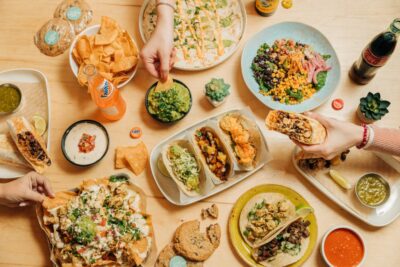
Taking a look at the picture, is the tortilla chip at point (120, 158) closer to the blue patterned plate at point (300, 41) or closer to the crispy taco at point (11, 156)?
the crispy taco at point (11, 156)

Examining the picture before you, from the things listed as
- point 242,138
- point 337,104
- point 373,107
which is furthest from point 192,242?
point 373,107

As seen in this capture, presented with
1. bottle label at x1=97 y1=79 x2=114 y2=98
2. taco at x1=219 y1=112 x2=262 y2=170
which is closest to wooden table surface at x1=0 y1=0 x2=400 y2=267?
taco at x1=219 y1=112 x2=262 y2=170

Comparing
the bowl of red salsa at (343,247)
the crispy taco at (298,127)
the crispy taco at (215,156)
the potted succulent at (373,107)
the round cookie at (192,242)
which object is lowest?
the round cookie at (192,242)

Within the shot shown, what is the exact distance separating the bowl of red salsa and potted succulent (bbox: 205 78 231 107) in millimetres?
985

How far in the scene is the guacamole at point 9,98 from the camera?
2.30 meters

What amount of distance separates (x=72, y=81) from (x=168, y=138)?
768mm

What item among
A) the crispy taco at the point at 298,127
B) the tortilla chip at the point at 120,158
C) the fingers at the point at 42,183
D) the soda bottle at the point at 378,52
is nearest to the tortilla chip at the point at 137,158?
the tortilla chip at the point at 120,158

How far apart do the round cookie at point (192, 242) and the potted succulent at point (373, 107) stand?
3.91 feet

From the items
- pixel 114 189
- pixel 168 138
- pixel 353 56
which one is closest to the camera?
pixel 114 189

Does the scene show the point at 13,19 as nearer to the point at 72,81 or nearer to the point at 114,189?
the point at 72,81

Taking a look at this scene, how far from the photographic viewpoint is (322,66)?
2.32m

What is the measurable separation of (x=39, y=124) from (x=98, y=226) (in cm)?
78

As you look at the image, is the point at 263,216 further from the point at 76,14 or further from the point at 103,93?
the point at 76,14

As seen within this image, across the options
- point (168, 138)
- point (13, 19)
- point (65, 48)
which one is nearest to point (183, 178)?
point (168, 138)
